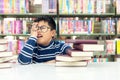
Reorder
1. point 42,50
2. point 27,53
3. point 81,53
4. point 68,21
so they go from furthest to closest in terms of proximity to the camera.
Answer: point 68,21
point 42,50
point 27,53
point 81,53

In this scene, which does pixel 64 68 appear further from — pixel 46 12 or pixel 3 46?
pixel 46 12

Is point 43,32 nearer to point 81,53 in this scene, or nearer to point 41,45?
point 41,45

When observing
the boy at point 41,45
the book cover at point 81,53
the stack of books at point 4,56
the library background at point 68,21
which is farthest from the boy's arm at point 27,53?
the library background at point 68,21

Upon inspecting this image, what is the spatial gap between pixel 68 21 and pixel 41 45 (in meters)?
1.64

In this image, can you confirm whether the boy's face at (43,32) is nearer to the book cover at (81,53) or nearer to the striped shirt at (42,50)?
the striped shirt at (42,50)

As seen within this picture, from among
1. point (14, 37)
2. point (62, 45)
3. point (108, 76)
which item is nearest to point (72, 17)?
point (14, 37)

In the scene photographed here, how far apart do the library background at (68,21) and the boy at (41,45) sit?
1.49 metres

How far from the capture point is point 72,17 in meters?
3.63

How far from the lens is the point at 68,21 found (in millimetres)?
3510

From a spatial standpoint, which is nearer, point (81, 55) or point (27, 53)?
point (81, 55)

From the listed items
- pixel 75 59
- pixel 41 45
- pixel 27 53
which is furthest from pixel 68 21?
pixel 75 59

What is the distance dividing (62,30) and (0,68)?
7.09 ft

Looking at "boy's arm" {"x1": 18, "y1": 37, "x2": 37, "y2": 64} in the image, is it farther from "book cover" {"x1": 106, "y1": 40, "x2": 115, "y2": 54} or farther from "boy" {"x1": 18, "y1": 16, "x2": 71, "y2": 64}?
"book cover" {"x1": 106, "y1": 40, "x2": 115, "y2": 54}

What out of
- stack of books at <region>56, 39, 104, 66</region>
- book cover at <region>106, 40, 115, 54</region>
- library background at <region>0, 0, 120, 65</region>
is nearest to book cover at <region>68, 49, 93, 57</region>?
stack of books at <region>56, 39, 104, 66</region>
